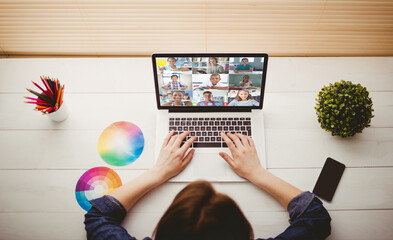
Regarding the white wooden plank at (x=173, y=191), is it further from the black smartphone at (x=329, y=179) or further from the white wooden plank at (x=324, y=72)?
the white wooden plank at (x=324, y=72)

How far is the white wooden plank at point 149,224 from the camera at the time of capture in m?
0.81

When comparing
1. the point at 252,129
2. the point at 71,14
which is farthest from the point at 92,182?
the point at 71,14

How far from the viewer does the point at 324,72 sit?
1107 millimetres

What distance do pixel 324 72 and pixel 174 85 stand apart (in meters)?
0.72

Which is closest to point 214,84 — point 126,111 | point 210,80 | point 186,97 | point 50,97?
point 210,80

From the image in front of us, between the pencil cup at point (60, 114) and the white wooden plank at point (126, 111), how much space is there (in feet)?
0.07

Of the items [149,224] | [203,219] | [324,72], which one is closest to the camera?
[203,219]

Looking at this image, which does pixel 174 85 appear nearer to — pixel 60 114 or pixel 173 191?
pixel 173 191

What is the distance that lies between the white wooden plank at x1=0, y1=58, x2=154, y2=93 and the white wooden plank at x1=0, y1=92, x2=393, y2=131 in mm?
48

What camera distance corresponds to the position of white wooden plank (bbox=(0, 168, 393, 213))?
847 millimetres

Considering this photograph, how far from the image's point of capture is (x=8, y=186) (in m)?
0.90

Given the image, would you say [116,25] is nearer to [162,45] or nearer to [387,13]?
[162,45]

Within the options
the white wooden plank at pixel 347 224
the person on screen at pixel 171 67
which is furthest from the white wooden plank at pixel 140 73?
the white wooden plank at pixel 347 224

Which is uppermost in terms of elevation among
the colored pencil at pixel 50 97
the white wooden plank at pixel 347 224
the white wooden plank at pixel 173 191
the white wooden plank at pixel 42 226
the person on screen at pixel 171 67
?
the person on screen at pixel 171 67
